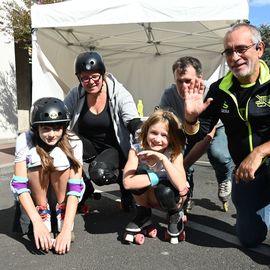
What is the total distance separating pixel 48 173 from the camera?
129 inches

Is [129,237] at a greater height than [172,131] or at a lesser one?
lesser

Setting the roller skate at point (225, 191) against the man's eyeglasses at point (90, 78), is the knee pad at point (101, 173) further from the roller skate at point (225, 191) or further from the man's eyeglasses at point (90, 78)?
the roller skate at point (225, 191)

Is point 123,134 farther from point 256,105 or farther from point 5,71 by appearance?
point 5,71

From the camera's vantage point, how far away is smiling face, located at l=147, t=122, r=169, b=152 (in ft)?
10.8

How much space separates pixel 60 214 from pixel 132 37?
6.05m

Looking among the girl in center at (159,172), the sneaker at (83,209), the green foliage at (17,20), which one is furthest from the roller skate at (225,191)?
the green foliage at (17,20)

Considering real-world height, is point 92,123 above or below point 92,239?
above

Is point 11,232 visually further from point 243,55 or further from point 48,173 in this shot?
point 243,55

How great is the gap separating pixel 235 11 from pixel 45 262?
15.0 ft

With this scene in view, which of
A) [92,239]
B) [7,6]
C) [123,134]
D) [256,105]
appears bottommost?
[92,239]

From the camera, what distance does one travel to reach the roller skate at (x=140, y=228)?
3.27 m

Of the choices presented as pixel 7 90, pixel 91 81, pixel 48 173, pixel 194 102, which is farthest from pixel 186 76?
pixel 7 90

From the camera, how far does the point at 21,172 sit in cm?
316

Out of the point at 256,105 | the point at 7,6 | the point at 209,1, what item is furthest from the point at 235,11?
the point at 7,6
